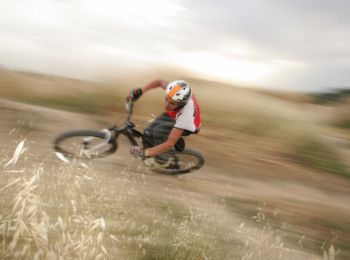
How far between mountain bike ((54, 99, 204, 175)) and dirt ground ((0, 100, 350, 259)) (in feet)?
0.63

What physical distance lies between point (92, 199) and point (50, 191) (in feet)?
1.53

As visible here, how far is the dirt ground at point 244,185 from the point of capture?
6.63m

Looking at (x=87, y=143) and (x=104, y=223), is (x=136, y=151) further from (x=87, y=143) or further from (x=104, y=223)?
(x=104, y=223)

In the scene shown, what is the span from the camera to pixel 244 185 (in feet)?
25.8

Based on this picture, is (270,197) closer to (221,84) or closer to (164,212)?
(164,212)

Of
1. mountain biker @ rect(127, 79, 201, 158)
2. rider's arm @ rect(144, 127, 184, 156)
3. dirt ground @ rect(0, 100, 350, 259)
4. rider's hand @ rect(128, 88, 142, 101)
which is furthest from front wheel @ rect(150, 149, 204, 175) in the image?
rider's hand @ rect(128, 88, 142, 101)

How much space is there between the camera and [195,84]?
1288 cm

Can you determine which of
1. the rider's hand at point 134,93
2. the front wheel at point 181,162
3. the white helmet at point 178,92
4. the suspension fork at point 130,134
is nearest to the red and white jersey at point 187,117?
the white helmet at point 178,92

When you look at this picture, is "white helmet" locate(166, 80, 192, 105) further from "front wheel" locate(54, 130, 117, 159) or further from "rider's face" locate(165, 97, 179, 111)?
"front wheel" locate(54, 130, 117, 159)

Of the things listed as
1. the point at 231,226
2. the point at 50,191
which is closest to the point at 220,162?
the point at 231,226

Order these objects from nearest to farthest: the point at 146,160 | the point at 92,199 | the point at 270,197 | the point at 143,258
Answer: the point at 143,258, the point at 92,199, the point at 146,160, the point at 270,197

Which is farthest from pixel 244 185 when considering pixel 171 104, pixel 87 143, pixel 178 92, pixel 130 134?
pixel 87 143

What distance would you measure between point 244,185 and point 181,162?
4.24 ft

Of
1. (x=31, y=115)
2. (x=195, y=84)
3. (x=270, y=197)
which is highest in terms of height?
(x=195, y=84)
